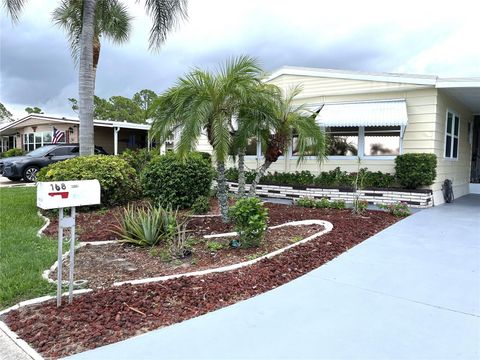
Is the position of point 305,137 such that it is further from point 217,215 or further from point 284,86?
point 284,86

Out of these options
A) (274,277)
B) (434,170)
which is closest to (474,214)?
(434,170)

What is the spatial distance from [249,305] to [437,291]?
1.96 meters

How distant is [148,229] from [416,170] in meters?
6.79

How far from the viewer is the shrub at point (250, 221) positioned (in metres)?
4.71

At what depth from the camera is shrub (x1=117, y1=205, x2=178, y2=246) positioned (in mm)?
5083

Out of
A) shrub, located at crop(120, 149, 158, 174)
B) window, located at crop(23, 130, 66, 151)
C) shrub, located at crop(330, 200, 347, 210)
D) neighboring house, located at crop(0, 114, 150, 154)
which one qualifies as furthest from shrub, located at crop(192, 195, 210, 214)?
window, located at crop(23, 130, 66, 151)

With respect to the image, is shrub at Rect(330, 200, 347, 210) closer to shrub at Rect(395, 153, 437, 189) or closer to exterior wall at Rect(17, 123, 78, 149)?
shrub at Rect(395, 153, 437, 189)

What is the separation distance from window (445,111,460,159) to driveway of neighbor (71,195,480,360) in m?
6.83

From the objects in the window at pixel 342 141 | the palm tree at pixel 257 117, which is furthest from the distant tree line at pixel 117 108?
the palm tree at pixel 257 117

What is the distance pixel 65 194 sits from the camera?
2.93 metres

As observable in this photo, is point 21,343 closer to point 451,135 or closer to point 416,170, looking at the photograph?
point 416,170

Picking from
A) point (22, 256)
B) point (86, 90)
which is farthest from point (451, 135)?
point (22, 256)

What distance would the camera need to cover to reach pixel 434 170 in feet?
28.0

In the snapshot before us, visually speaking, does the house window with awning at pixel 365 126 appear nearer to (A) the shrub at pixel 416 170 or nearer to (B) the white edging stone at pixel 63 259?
(A) the shrub at pixel 416 170
